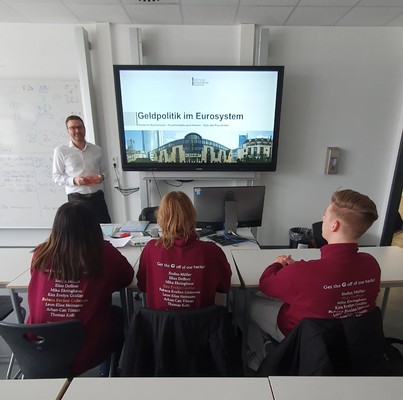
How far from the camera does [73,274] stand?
1.14 m

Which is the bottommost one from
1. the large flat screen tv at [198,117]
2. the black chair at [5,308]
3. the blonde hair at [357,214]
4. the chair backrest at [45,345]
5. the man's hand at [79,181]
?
the black chair at [5,308]

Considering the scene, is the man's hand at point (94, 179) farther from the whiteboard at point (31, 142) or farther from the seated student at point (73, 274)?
the seated student at point (73, 274)

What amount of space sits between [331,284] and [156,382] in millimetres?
769

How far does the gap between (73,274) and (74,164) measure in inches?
81.5

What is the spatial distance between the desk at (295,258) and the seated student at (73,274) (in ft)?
2.75

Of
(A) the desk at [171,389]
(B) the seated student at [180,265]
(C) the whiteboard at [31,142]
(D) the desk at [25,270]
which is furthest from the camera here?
(C) the whiteboard at [31,142]

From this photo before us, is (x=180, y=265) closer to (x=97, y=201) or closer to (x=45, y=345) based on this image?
(x=45, y=345)

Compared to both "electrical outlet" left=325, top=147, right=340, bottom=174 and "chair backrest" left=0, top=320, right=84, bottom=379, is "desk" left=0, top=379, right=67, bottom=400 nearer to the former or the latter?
"chair backrest" left=0, top=320, right=84, bottom=379

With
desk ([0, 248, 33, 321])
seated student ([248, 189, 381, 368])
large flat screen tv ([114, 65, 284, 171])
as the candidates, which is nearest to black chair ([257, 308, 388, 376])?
seated student ([248, 189, 381, 368])

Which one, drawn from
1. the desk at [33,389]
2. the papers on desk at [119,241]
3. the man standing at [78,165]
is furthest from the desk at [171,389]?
the man standing at [78,165]

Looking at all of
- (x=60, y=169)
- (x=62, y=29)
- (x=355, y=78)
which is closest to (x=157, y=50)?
(x=62, y=29)

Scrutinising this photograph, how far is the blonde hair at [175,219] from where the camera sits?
124 centimetres

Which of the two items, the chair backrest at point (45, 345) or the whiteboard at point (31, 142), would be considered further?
the whiteboard at point (31, 142)

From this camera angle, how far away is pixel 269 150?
3.19 meters
